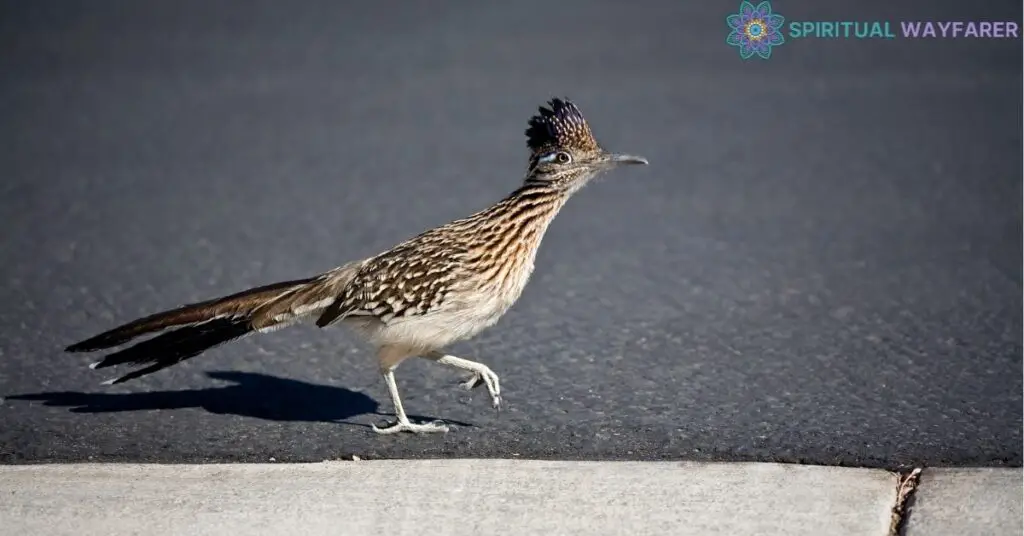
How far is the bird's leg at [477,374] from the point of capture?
6984mm

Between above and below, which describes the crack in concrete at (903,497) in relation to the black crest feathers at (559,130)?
below

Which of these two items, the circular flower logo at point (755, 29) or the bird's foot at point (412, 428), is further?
the circular flower logo at point (755, 29)

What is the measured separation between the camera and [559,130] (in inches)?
288

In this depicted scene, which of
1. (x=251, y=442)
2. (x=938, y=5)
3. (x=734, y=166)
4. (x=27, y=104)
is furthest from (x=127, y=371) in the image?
(x=938, y=5)

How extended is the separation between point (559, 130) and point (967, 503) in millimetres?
2677

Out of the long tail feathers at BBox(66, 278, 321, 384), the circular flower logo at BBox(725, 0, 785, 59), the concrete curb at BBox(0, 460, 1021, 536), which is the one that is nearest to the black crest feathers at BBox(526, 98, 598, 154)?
the long tail feathers at BBox(66, 278, 321, 384)

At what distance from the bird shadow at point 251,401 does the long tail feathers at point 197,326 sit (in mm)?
195

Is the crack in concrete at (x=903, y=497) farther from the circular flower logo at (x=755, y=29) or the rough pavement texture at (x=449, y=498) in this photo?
the circular flower logo at (x=755, y=29)

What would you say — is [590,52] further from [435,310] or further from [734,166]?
[435,310]

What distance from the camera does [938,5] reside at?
1595 centimetres

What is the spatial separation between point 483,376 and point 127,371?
183 cm

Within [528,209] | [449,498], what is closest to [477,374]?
[528,209]

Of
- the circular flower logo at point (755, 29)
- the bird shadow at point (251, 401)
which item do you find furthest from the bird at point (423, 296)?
the circular flower logo at point (755, 29)

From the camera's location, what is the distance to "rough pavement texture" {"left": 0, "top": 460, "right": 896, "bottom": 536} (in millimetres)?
5410
